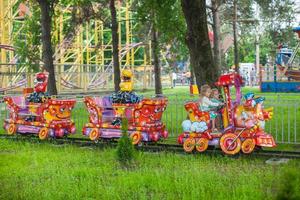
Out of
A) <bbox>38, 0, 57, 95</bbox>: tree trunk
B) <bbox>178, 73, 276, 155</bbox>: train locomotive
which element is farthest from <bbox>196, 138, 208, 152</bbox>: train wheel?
<bbox>38, 0, 57, 95</bbox>: tree trunk

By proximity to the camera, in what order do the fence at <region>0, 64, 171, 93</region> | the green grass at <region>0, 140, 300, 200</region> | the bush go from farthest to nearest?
1. the fence at <region>0, 64, 171, 93</region>
2. the bush
3. the green grass at <region>0, 140, 300, 200</region>

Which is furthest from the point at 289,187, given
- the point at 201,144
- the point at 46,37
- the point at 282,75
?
the point at 282,75

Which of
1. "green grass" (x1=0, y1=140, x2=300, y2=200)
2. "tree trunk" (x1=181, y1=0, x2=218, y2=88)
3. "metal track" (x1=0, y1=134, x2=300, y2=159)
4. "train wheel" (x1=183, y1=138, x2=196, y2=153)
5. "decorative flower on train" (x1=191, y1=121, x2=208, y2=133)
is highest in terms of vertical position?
"tree trunk" (x1=181, y1=0, x2=218, y2=88)

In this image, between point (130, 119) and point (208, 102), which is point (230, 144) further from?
point (130, 119)

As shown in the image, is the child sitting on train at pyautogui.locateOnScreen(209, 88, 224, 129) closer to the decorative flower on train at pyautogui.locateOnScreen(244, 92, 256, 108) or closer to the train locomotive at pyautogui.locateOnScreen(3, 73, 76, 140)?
the decorative flower on train at pyautogui.locateOnScreen(244, 92, 256, 108)

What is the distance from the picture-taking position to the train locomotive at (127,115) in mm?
11383

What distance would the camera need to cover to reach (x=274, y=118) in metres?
15.4

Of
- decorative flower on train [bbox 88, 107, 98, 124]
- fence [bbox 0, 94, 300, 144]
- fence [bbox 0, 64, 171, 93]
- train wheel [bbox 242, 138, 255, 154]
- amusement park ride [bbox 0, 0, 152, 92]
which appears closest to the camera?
train wheel [bbox 242, 138, 255, 154]

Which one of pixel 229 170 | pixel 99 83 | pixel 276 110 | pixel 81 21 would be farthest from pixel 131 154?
pixel 99 83

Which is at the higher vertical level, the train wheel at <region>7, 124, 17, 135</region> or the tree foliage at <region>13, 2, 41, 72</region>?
the tree foliage at <region>13, 2, 41, 72</region>

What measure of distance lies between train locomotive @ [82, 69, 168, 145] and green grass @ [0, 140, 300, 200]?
3.01ft

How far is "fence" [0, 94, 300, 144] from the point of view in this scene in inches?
461

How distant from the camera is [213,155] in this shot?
33.3 feet

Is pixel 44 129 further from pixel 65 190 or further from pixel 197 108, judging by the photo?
pixel 65 190
